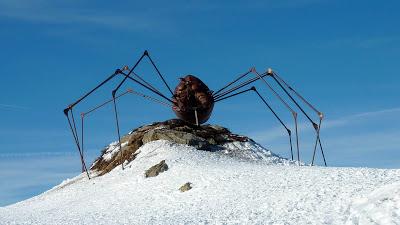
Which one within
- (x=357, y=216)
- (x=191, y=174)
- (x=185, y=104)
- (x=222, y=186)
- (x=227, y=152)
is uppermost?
(x=185, y=104)

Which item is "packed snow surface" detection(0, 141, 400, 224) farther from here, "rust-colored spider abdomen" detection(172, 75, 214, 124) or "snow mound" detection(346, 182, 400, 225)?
"rust-colored spider abdomen" detection(172, 75, 214, 124)

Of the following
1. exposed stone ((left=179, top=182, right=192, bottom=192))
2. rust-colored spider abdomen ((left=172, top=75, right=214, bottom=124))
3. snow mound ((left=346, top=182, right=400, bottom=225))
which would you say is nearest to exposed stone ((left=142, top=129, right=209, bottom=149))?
rust-colored spider abdomen ((left=172, top=75, right=214, bottom=124))

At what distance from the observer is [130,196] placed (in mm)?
18000

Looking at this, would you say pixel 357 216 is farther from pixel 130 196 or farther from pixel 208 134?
pixel 208 134

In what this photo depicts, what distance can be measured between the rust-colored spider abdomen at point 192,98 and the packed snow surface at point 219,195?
2697 mm

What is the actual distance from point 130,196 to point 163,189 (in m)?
1.13

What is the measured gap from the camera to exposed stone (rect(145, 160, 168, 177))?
19.9 m

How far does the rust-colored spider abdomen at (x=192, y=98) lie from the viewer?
83.3 ft

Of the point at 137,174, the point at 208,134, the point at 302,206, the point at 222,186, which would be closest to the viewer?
the point at 302,206

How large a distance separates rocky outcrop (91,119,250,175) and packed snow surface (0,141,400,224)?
1.99 ft

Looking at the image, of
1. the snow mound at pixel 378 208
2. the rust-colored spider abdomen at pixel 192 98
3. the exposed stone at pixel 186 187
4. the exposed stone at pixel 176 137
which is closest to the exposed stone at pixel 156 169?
the exposed stone at pixel 186 187

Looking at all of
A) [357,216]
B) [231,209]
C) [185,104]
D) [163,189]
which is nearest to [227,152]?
[185,104]

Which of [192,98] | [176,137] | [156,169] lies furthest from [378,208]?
[192,98]

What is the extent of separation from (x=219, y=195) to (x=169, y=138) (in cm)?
846
